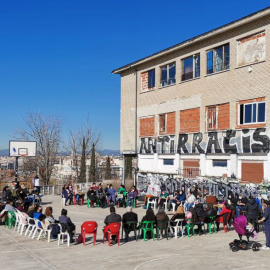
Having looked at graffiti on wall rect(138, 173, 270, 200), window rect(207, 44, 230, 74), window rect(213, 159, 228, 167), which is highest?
window rect(207, 44, 230, 74)

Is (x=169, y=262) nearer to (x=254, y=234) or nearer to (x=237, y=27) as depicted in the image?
(x=254, y=234)

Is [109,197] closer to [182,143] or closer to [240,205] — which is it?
[182,143]

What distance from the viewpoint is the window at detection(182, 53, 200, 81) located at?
28.6 metres

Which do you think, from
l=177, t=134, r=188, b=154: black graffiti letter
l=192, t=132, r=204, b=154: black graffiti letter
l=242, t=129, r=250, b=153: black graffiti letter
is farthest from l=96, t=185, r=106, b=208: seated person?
l=242, t=129, r=250, b=153: black graffiti letter

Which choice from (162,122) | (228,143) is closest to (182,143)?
(162,122)

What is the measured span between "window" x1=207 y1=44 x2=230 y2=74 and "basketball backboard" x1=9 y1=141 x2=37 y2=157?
23.1 metres

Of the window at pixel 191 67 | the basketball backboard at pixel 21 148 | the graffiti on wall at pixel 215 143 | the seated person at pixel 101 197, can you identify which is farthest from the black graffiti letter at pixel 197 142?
the basketball backboard at pixel 21 148

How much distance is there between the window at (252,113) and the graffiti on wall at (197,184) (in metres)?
3.98

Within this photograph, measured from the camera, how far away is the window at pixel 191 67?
28625 mm

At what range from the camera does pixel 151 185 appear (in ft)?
105

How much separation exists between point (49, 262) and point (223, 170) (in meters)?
16.7

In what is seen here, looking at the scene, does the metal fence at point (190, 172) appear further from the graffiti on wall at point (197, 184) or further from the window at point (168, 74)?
the window at point (168, 74)

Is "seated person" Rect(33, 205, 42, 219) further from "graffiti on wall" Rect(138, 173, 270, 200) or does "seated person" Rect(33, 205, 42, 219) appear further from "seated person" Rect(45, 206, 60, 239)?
"graffiti on wall" Rect(138, 173, 270, 200)

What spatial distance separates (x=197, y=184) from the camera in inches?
1072
